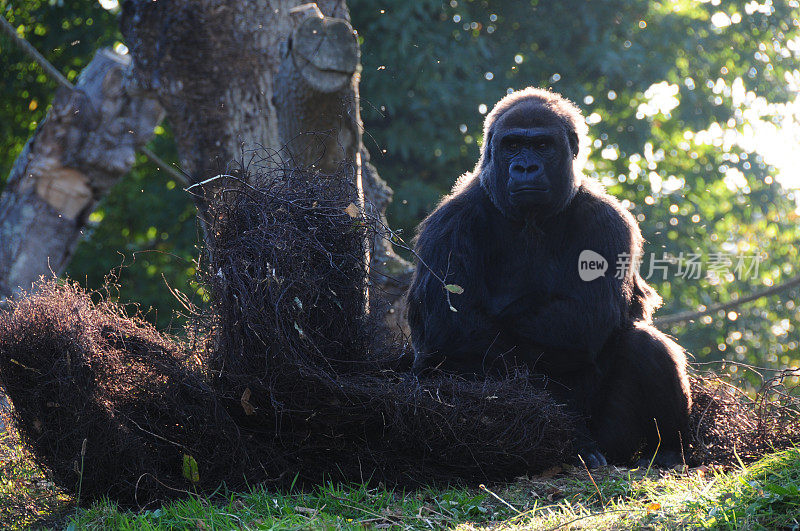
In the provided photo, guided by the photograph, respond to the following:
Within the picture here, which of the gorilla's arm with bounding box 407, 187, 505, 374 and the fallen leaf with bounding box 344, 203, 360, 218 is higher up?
the fallen leaf with bounding box 344, 203, 360, 218

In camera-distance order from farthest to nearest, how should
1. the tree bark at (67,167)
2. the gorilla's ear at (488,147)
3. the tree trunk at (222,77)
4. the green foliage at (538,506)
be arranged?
1. the tree bark at (67,167)
2. the tree trunk at (222,77)
3. the gorilla's ear at (488,147)
4. the green foliage at (538,506)

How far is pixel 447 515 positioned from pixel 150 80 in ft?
11.3

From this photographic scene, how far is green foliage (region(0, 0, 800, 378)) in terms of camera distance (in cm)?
925

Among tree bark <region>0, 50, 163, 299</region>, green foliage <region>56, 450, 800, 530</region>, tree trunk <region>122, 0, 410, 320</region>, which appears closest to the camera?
green foliage <region>56, 450, 800, 530</region>

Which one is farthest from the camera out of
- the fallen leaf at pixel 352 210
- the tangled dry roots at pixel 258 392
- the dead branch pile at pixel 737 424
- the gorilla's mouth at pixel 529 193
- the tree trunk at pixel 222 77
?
the tree trunk at pixel 222 77

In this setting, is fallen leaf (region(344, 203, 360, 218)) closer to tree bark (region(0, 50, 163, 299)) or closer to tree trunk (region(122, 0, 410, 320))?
tree trunk (region(122, 0, 410, 320))

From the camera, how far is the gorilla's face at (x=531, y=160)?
3.87 meters

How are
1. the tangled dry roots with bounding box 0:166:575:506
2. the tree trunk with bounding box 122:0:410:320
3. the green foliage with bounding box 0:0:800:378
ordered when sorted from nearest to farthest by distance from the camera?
the tangled dry roots with bounding box 0:166:575:506 < the tree trunk with bounding box 122:0:410:320 < the green foliage with bounding box 0:0:800:378

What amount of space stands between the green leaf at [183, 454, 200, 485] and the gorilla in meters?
1.14

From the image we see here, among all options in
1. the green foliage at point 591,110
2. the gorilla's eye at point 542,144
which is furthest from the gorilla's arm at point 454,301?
the green foliage at point 591,110

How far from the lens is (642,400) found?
396cm

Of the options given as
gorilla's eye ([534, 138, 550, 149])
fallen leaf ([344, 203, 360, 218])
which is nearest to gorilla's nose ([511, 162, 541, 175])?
gorilla's eye ([534, 138, 550, 149])

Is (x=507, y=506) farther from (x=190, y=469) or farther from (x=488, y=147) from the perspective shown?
(x=488, y=147)

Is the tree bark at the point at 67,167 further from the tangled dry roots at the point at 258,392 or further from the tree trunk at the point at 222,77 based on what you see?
the tangled dry roots at the point at 258,392
